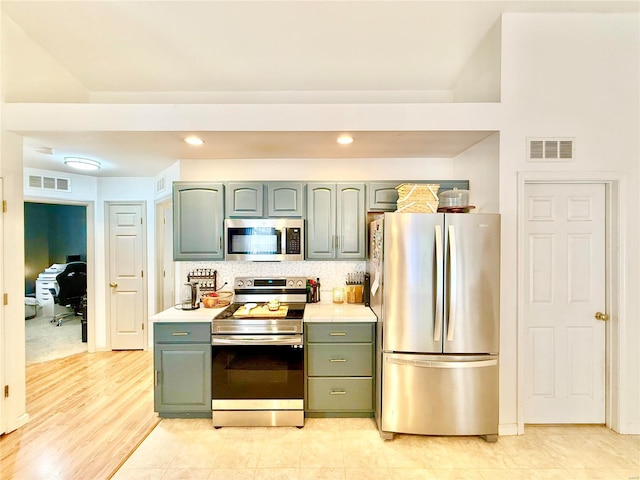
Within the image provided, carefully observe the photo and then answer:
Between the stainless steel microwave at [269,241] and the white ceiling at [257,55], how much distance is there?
2.43 feet

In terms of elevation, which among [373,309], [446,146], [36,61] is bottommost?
[373,309]

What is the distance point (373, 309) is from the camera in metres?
2.89

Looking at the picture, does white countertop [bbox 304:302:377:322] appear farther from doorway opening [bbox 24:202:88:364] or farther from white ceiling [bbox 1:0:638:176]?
doorway opening [bbox 24:202:88:364]

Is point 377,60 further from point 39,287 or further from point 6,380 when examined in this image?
point 39,287

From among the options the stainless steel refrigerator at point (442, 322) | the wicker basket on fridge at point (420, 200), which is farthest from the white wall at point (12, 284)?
the wicker basket on fridge at point (420, 200)

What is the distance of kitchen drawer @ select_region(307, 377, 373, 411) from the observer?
8.73 ft

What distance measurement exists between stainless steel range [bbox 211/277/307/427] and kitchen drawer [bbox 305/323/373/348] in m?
0.12

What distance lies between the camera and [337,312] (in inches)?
113

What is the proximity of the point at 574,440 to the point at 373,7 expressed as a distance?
12.1 ft

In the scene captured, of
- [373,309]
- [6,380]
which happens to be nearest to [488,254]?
[373,309]

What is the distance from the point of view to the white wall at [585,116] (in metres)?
2.47

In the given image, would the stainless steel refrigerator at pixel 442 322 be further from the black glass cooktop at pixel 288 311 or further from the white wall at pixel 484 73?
the white wall at pixel 484 73

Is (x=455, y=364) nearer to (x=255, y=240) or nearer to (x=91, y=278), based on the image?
(x=255, y=240)

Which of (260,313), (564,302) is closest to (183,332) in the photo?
(260,313)
